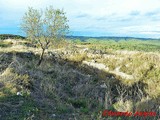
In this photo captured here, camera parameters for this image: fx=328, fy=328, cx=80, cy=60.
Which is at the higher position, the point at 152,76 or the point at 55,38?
the point at 55,38

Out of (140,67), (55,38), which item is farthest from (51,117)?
(55,38)

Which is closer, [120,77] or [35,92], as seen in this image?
[35,92]

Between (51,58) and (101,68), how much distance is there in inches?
226

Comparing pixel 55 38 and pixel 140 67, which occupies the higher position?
pixel 55 38

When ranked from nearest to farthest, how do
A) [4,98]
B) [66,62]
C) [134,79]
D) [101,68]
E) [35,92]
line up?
[4,98]
[35,92]
[134,79]
[101,68]
[66,62]

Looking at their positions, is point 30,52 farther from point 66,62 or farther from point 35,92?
point 35,92

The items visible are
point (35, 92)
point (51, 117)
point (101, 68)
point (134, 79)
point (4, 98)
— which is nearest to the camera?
point (51, 117)

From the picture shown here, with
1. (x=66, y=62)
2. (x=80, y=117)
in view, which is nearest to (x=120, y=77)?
(x=66, y=62)

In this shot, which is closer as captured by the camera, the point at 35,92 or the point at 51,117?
the point at 51,117

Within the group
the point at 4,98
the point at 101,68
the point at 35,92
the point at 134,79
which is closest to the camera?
the point at 4,98

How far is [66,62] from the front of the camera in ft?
105

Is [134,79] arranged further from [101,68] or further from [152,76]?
[101,68]

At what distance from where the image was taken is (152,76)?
84.9 feet

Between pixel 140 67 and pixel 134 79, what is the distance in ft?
7.65
